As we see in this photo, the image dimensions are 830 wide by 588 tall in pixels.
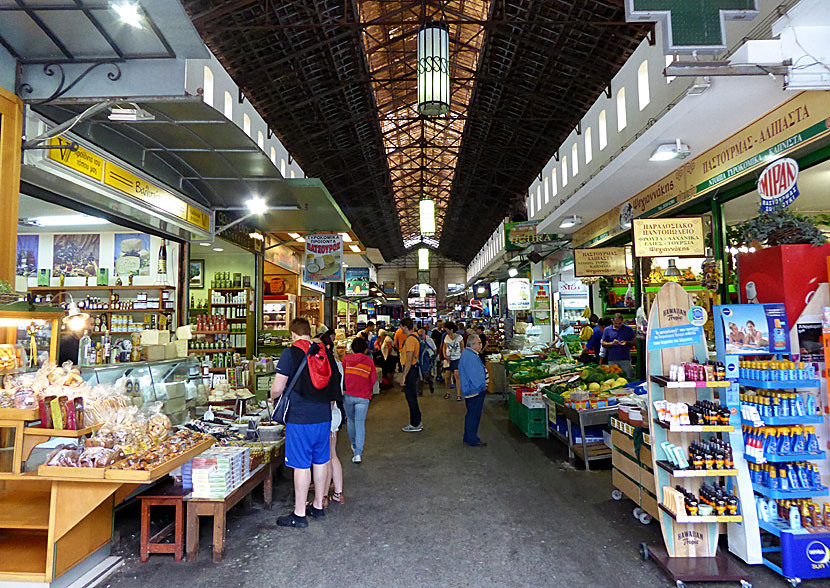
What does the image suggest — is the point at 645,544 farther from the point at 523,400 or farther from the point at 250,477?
the point at 523,400

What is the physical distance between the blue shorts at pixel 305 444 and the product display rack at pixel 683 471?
8.50 feet

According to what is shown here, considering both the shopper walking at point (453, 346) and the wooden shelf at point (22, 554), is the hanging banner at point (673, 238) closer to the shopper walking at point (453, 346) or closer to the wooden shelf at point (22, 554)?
the shopper walking at point (453, 346)

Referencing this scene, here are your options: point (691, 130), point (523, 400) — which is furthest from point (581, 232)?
point (691, 130)

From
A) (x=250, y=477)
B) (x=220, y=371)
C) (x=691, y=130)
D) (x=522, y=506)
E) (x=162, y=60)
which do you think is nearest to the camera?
(x=162, y=60)

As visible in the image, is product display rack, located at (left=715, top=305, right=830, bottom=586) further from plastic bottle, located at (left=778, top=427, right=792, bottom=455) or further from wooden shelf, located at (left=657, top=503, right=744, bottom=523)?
wooden shelf, located at (left=657, top=503, right=744, bottom=523)

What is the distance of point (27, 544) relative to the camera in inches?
130

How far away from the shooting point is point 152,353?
18.7ft

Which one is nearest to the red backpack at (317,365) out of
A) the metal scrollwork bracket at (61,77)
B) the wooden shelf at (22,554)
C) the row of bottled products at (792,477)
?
the wooden shelf at (22,554)

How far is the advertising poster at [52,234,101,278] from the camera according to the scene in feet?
28.1

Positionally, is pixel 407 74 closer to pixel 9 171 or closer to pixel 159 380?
pixel 159 380

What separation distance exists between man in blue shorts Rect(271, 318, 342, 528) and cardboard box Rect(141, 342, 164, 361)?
2306 millimetres

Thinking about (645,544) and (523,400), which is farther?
(523,400)

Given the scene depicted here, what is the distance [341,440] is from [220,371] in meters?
2.53

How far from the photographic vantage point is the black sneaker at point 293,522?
418 cm
